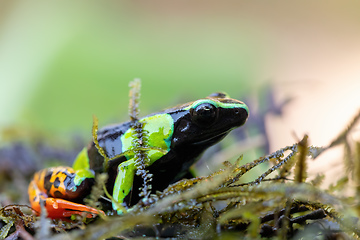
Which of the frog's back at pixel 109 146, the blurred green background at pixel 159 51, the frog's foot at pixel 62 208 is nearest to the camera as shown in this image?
the frog's foot at pixel 62 208

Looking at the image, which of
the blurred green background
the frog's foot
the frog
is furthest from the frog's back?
the blurred green background

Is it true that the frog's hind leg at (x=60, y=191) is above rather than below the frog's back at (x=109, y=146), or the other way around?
below

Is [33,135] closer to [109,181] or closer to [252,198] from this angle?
[109,181]

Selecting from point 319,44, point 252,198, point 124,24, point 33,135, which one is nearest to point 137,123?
point 252,198

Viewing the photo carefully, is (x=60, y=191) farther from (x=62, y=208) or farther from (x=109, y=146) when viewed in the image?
(x=109, y=146)

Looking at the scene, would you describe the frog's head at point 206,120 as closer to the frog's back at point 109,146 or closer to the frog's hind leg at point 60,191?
the frog's back at point 109,146

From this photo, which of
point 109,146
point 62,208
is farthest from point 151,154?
point 62,208

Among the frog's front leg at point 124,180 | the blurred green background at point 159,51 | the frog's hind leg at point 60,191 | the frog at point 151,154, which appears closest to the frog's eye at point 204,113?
the frog at point 151,154
